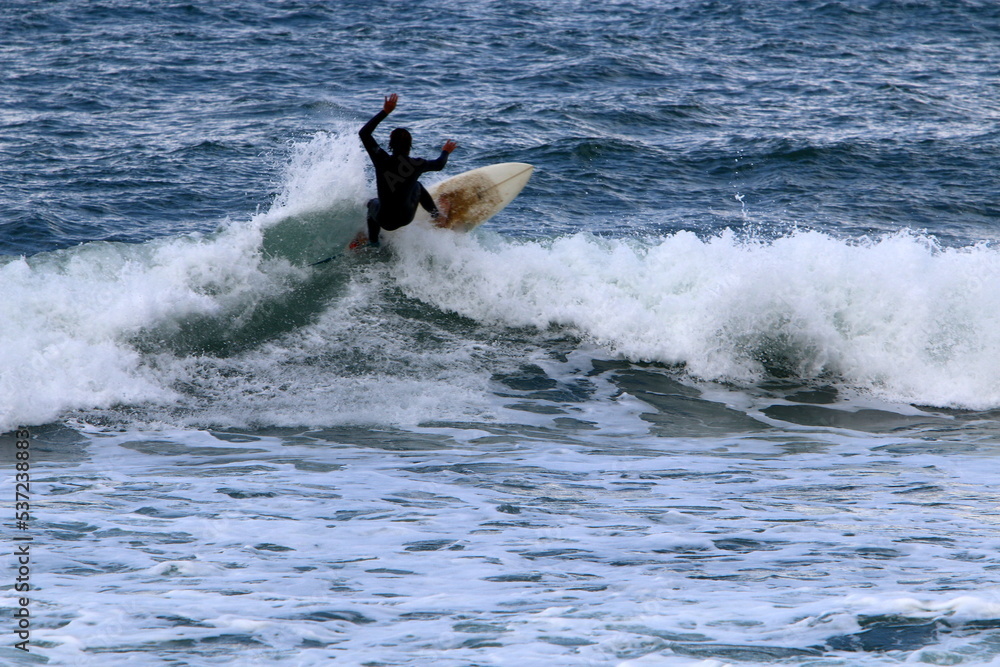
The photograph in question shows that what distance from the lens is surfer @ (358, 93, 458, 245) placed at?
8703 mm

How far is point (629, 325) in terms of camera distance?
379 inches

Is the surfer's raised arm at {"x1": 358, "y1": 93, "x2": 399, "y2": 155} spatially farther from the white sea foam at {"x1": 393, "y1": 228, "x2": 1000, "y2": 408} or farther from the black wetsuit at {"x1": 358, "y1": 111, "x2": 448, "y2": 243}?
the white sea foam at {"x1": 393, "y1": 228, "x2": 1000, "y2": 408}

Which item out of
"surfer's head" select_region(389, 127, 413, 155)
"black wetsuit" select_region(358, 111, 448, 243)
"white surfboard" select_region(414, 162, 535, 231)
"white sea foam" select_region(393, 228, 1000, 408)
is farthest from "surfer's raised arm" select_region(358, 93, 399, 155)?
"white sea foam" select_region(393, 228, 1000, 408)

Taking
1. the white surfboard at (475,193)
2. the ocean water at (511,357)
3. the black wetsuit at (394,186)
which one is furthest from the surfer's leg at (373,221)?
the white surfboard at (475,193)

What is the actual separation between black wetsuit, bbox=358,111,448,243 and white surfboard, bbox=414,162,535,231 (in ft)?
0.99

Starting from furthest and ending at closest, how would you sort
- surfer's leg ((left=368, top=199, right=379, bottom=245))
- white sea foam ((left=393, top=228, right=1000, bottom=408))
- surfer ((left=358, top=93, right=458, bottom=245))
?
1. surfer's leg ((left=368, top=199, right=379, bottom=245))
2. white sea foam ((left=393, top=228, right=1000, bottom=408))
3. surfer ((left=358, top=93, right=458, bottom=245))

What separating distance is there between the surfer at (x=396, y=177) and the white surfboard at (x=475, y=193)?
0.33m

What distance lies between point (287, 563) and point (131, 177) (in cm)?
963

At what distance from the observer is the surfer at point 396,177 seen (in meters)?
8.70

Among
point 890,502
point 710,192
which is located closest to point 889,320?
point 890,502

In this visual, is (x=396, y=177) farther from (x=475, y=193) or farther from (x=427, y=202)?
(x=475, y=193)

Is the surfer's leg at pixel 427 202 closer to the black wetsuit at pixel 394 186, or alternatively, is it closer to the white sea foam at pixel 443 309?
the black wetsuit at pixel 394 186

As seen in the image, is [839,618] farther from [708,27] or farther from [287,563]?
[708,27]

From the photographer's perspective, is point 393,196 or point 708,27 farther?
point 708,27
